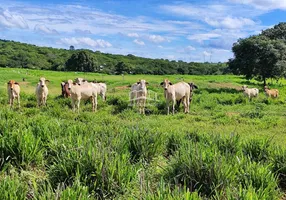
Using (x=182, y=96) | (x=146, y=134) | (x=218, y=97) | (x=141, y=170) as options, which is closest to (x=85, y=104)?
(x=182, y=96)

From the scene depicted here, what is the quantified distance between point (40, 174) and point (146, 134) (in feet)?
6.57

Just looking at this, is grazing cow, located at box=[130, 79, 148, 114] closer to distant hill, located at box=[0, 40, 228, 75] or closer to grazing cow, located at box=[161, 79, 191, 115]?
grazing cow, located at box=[161, 79, 191, 115]

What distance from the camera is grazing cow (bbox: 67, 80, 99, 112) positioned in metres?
15.8

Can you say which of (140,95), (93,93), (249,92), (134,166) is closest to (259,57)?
(249,92)

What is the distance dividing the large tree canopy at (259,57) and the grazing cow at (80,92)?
56.3 feet

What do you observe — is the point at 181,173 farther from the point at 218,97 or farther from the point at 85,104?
the point at 218,97

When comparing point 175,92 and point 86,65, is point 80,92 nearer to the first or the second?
point 175,92

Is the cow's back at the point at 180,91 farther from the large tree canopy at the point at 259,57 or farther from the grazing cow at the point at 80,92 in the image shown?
the large tree canopy at the point at 259,57

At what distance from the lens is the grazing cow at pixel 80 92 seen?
51.9 ft

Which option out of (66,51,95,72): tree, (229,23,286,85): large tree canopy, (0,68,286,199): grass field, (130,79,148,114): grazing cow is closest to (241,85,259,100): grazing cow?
(229,23,286,85): large tree canopy

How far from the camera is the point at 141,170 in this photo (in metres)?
4.82

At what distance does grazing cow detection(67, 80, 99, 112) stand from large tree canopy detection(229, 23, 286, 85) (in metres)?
17.2

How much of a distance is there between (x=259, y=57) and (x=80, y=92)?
18549mm

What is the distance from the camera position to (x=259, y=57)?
2902cm
